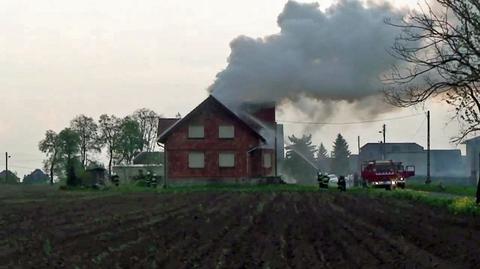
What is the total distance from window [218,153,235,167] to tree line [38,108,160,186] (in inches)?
2314

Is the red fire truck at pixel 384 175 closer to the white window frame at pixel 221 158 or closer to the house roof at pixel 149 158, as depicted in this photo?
the white window frame at pixel 221 158

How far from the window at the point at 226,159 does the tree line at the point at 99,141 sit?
58.8 metres

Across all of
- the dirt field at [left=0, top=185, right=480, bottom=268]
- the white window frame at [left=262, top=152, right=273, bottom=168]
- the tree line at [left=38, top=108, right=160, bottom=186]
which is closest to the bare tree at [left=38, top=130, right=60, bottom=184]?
the tree line at [left=38, top=108, right=160, bottom=186]

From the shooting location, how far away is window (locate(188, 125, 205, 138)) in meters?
73.8

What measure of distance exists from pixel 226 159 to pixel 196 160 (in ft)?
7.98

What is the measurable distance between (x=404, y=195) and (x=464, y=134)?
64.1ft

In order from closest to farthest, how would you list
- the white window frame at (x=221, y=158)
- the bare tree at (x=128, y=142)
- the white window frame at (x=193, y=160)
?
the white window frame at (x=193, y=160) → the white window frame at (x=221, y=158) → the bare tree at (x=128, y=142)

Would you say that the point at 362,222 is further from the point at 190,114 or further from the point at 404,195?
the point at 190,114

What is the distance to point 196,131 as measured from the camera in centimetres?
7388

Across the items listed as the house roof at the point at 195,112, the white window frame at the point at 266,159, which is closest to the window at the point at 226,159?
the house roof at the point at 195,112

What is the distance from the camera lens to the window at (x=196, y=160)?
72.6m

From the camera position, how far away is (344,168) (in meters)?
179

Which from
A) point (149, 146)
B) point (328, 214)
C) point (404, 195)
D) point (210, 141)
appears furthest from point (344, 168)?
point (328, 214)

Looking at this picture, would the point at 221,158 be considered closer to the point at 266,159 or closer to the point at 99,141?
the point at 266,159
